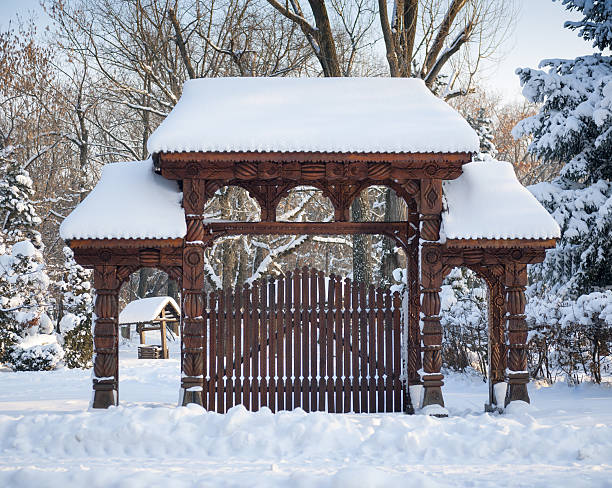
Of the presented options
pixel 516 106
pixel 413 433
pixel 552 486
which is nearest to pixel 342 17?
pixel 413 433

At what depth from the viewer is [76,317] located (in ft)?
55.2

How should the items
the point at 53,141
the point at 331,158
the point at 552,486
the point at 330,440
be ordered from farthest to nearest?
the point at 53,141
the point at 331,158
the point at 330,440
the point at 552,486

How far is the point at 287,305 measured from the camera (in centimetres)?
856

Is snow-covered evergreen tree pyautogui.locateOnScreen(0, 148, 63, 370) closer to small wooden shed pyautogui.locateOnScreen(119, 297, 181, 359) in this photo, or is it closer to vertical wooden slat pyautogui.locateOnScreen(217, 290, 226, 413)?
small wooden shed pyautogui.locateOnScreen(119, 297, 181, 359)

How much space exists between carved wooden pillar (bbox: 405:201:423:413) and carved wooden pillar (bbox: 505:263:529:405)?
116 cm

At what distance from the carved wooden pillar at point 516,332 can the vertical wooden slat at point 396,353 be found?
4.74ft

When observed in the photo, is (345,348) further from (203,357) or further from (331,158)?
(331,158)

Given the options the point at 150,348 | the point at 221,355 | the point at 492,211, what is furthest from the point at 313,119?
the point at 150,348

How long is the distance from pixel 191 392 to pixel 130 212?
2.35 meters

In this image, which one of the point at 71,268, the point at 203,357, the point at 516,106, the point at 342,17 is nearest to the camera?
the point at 203,357

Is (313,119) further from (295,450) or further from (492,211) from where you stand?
(295,450)

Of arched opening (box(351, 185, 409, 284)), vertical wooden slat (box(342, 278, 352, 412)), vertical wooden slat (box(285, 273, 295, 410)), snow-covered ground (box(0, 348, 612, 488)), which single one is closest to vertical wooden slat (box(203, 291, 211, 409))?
vertical wooden slat (box(285, 273, 295, 410))

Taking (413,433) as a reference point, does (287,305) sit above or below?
above

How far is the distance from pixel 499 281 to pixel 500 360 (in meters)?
1.09
